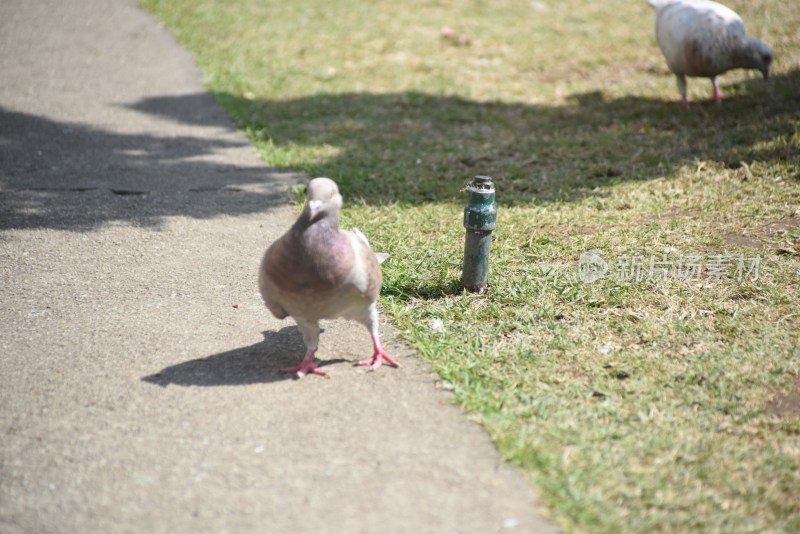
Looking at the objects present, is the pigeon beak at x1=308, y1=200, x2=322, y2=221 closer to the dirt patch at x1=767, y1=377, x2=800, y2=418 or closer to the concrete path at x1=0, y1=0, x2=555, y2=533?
the concrete path at x1=0, y1=0, x2=555, y2=533

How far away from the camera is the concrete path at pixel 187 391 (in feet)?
9.15

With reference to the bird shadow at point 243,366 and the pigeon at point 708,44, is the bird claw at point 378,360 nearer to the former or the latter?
the bird shadow at point 243,366

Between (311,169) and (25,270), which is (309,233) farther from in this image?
(311,169)

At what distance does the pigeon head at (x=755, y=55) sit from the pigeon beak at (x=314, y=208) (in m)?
5.72

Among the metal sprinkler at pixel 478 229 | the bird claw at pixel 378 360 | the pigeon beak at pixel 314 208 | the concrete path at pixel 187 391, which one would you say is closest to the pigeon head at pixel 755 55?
the metal sprinkler at pixel 478 229

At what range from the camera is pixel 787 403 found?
11.0 ft

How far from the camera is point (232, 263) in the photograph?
491 centimetres

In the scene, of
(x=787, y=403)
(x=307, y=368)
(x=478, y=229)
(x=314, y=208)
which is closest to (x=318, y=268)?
(x=314, y=208)

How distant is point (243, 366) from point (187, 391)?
1.10 feet

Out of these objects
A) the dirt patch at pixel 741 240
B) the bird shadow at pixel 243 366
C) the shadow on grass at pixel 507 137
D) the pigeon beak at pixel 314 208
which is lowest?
the bird shadow at pixel 243 366

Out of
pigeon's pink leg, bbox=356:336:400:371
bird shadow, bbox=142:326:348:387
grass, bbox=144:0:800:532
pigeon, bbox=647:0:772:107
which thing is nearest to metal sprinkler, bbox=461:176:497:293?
grass, bbox=144:0:800:532

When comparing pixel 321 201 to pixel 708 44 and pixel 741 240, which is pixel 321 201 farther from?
pixel 708 44

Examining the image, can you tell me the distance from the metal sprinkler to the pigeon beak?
1.18m

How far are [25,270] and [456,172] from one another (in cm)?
342
